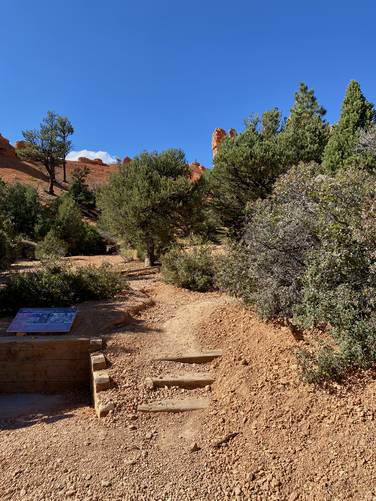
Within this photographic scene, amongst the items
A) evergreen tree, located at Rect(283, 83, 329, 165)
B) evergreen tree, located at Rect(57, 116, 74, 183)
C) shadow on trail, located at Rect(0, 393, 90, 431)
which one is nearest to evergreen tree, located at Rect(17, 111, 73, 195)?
evergreen tree, located at Rect(57, 116, 74, 183)

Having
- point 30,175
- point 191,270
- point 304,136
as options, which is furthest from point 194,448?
point 30,175

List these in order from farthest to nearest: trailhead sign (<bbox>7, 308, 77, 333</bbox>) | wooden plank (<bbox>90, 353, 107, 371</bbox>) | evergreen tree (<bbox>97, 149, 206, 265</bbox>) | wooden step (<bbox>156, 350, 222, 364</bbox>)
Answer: evergreen tree (<bbox>97, 149, 206, 265</bbox>), trailhead sign (<bbox>7, 308, 77, 333</bbox>), wooden step (<bbox>156, 350, 222, 364</bbox>), wooden plank (<bbox>90, 353, 107, 371</bbox>)

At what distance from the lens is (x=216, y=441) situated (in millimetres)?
3986

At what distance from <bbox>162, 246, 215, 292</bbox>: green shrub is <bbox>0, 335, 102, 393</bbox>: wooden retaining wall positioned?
3622 millimetres

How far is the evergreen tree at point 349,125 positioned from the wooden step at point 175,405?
39.0 feet

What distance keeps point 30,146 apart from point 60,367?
3548 cm

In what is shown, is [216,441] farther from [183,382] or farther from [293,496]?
[183,382]

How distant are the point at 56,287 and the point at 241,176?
12146 mm

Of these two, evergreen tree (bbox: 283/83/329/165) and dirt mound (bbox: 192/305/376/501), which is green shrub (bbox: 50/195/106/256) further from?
dirt mound (bbox: 192/305/376/501)

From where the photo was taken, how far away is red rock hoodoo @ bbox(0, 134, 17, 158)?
48000 millimetres

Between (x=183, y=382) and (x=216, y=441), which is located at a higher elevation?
(x=183, y=382)

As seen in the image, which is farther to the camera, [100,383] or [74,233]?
[74,233]

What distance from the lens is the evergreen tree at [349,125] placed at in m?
14.3

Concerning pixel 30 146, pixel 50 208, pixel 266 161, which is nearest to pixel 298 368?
pixel 266 161
